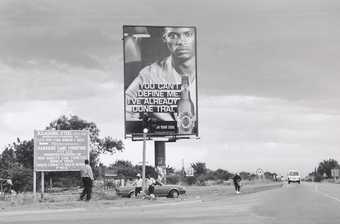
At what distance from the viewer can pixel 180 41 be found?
4688 cm

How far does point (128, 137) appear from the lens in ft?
156

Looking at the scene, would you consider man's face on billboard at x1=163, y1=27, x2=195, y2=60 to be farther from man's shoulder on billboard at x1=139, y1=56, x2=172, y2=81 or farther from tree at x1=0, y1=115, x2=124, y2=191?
tree at x1=0, y1=115, x2=124, y2=191

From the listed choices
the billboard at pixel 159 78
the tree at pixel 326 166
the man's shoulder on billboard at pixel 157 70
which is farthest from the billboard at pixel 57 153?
the tree at pixel 326 166

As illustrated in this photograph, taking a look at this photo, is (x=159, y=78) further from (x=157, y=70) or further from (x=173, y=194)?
(x=173, y=194)

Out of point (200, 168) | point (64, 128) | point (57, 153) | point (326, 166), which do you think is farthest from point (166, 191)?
point (326, 166)

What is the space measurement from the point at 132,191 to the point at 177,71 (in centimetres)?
1137

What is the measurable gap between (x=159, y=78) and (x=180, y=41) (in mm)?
3232

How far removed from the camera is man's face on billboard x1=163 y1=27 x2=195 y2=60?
152 feet

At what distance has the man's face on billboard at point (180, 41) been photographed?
152 ft

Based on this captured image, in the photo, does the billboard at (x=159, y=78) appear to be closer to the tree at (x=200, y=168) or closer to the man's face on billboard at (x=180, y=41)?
the man's face on billboard at (x=180, y=41)

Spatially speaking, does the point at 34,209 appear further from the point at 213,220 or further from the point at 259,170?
the point at 259,170

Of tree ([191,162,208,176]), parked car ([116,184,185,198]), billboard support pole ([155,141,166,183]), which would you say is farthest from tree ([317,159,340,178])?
parked car ([116,184,185,198])

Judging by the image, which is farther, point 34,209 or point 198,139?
point 198,139

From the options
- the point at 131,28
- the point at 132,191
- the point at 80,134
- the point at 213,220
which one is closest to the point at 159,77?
the point at 131,28
